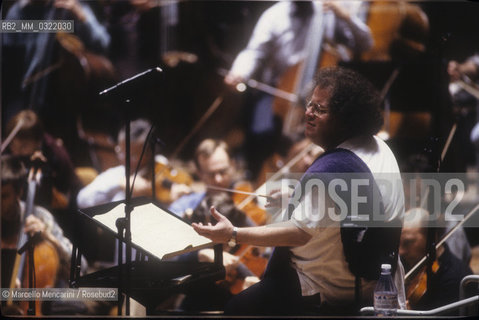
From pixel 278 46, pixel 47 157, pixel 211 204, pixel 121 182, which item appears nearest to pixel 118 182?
pixel 121 182

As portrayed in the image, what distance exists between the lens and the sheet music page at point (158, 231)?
2963 millimetres

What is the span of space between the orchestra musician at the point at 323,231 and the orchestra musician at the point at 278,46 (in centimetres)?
116

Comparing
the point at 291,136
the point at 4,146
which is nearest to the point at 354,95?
the point at 291,136

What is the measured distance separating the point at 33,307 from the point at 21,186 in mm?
905

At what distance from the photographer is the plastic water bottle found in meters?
2.85

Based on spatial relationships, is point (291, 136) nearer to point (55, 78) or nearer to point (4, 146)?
point (55, 78)

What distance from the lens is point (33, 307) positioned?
12.5 ft

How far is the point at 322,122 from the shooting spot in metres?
2.97

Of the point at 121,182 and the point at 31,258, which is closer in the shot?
the point at 31,258

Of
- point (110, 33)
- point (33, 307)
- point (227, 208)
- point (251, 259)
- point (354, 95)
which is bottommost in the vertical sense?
point (33, 307)

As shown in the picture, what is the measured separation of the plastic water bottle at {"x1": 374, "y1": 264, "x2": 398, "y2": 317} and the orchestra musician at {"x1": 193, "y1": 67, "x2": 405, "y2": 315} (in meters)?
0.05

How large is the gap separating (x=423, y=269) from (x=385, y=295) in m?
0.97

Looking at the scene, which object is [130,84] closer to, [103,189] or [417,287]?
[103,189]

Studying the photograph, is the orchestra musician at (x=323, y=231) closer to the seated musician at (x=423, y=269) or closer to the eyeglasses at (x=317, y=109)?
the eyeglasses at (x=317, y=109)
